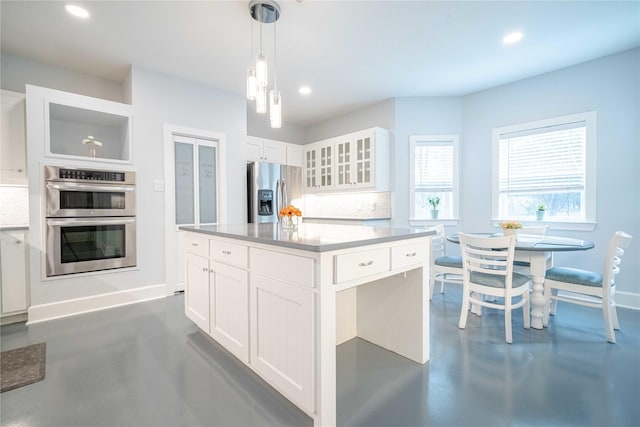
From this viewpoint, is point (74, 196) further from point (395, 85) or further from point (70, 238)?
point (395, 85)

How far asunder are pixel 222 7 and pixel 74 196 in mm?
2400

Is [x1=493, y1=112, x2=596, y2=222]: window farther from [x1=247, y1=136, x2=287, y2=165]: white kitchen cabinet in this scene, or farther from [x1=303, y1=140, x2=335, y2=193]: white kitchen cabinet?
[x1=247, y1=136, x2=287, y2=165]: white kitchen cabinet

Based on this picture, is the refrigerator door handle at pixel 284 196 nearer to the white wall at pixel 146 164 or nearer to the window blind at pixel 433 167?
the white wall at pixel 146 164

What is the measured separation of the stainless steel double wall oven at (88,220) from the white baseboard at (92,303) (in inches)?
12.2

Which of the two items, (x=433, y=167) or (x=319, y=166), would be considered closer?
(x=433, y=167)

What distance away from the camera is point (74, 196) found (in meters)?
2.97

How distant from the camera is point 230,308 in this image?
1.97 meters

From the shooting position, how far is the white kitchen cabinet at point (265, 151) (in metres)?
4.75

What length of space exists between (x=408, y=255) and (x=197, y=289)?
5.70ft

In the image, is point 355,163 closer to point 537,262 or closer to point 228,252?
point 537,262

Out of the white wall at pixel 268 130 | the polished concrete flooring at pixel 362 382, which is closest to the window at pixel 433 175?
the polished concrete flooring at pixel 362 382

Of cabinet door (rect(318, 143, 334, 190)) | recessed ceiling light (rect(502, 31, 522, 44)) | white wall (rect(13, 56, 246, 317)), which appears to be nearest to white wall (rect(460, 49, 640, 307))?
Result: recessed ceiling light (rect(502, 31, 522, 44))

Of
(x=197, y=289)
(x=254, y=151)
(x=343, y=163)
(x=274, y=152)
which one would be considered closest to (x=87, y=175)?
(x=197, y=289)

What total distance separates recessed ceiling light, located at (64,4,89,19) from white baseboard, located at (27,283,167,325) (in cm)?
272
